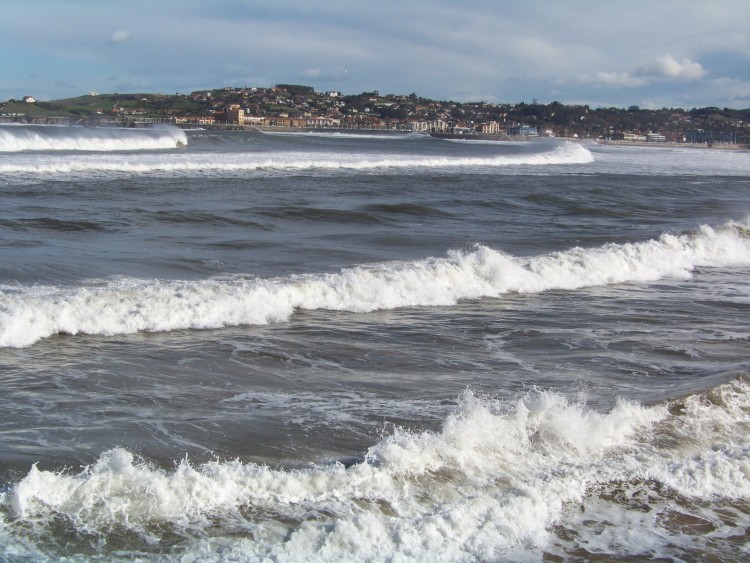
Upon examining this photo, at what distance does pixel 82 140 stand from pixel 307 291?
1712 inches

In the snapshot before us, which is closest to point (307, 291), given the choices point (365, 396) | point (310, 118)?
point (365, 396)

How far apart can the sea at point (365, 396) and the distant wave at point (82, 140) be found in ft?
98.6

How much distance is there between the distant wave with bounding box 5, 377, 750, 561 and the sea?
0.02 m

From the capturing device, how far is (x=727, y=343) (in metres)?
9.98

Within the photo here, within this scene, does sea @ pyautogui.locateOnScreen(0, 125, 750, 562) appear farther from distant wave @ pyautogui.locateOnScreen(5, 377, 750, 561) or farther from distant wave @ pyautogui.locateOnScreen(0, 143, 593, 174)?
distant wave @ pyautogui.locateOnScreen(0, 143, 593, 174)

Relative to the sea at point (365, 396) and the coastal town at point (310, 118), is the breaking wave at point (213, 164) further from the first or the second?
the coastal town at point (310, 118)

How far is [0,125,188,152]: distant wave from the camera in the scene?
4478cm

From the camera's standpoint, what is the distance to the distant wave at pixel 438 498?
4891 millimetres

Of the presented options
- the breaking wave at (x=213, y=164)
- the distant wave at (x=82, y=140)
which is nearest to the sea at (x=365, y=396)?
the breaking wave at (x=213, y=164)

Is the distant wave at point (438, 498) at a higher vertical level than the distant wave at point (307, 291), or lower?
lower

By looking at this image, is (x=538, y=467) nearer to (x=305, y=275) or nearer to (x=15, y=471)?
(x=15, y=471)

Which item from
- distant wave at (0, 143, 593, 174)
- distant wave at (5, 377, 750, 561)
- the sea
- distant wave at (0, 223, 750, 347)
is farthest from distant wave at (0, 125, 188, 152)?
distant wave at (5, 377, 750, 561)

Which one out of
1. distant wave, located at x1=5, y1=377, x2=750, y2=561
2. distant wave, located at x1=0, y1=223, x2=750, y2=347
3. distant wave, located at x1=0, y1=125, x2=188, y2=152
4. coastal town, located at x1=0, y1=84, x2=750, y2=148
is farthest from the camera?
coastal town, located at x1=0, y1=84, x2=750, y2=148

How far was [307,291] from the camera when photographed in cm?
1141
